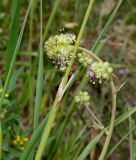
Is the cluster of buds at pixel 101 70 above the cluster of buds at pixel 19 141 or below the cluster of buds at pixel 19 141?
above

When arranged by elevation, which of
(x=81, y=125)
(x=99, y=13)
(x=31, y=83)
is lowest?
(x=81, y=125)

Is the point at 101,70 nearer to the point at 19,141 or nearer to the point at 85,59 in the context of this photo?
the point at 85,59

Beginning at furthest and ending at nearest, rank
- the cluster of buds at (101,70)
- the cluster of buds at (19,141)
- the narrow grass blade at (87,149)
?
the cluster of buds at (19,141) → the narrow grass blade at (87,149) → the cluster of buds at (101,70)

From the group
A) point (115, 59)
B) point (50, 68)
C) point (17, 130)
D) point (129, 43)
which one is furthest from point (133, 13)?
point (17, 130)

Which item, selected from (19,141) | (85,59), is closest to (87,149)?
(85,59)

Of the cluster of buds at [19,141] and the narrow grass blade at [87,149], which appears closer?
the narrow grass blade at [87,149]

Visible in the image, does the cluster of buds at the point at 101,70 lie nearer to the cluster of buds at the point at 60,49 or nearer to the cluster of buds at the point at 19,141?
the cluster of buds at the point at 60,49

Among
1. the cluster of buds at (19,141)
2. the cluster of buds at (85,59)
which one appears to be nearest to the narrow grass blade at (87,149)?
the cluster of buds at (85,59)

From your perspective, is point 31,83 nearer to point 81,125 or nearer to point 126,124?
point 81,125
